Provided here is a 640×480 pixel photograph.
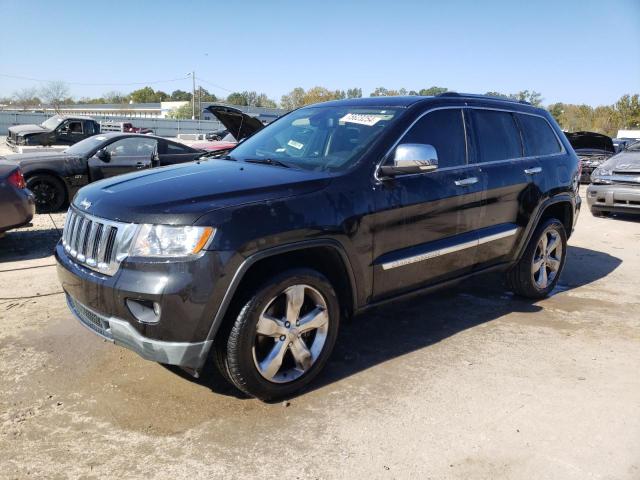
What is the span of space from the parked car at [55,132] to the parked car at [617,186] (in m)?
15.8

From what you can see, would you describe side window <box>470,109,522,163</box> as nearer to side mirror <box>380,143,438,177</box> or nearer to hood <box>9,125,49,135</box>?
side mirror <box>380,143,438,177</box>

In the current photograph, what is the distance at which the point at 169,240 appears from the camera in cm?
283

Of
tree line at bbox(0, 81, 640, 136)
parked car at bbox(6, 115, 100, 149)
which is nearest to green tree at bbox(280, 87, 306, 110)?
tree line at bbox(0, 81, 640, 136)

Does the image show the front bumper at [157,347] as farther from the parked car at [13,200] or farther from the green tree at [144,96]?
the green tree at [144,96]

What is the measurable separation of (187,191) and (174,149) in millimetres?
7850

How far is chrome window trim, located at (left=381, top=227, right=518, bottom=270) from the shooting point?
12.1 feet

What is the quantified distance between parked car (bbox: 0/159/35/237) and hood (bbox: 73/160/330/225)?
3.25 m

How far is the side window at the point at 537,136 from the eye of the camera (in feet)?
16.5

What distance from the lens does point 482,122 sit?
453 centimetres

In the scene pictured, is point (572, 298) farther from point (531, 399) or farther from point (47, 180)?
point (47, 180)

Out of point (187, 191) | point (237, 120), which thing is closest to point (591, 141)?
point (237, 120)

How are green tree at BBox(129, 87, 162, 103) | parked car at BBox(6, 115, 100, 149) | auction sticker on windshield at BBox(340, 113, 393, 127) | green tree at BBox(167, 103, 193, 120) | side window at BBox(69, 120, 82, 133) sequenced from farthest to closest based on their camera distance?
green tree at BBox(129, 87, 162, 103), green tree at BBox(167, 103, 193, 120), side window at BBox(69, 120, 82, 133), parked car at BBox(6, 115, 100, 149), auction sticker on windshield at BBox(340, 113, 393, 127)

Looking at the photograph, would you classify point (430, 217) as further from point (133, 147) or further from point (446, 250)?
point (133, 147)

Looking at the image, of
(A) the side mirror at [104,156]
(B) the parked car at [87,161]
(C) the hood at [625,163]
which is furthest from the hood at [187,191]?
(C) the hood at [625,163]
